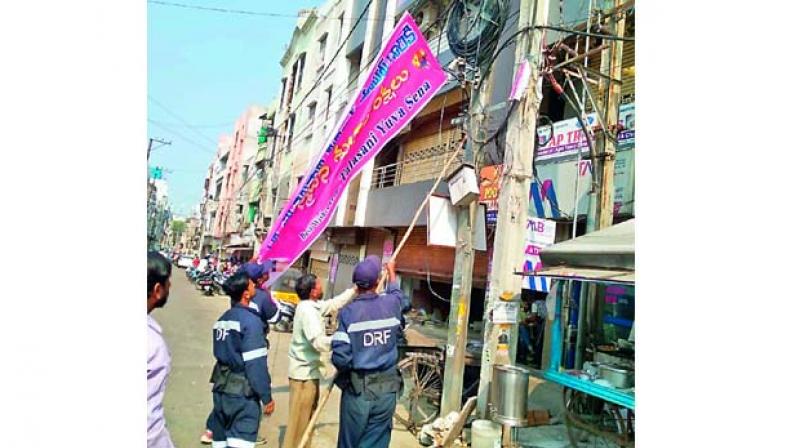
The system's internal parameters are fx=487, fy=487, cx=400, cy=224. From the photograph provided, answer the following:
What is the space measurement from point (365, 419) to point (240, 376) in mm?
953

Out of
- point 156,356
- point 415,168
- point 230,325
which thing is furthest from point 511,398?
point 415,168

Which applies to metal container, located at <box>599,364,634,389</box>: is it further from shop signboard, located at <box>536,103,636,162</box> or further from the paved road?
shop signboard, located at <box>536,103,636,162</box>

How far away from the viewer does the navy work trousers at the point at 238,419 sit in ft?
11.5

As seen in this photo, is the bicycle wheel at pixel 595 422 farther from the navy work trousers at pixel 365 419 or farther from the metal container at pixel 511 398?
the navy work trousers at pixel 365 419

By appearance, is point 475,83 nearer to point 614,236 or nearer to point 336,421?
point 614,236

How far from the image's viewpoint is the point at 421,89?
4.21 m

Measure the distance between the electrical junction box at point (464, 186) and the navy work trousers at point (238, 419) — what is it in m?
2.65

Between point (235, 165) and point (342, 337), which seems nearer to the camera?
point (342, 337)

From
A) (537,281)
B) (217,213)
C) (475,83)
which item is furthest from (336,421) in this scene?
(217,213)

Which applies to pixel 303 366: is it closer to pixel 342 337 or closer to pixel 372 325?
pixel 342 337

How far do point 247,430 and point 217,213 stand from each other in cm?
5186

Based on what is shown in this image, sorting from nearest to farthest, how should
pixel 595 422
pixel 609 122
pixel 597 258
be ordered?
pixel 597 258 → pixel 595 422 → pixel 609 122

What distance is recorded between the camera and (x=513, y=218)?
4.55 meters

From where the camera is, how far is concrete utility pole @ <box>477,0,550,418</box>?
452 cm
